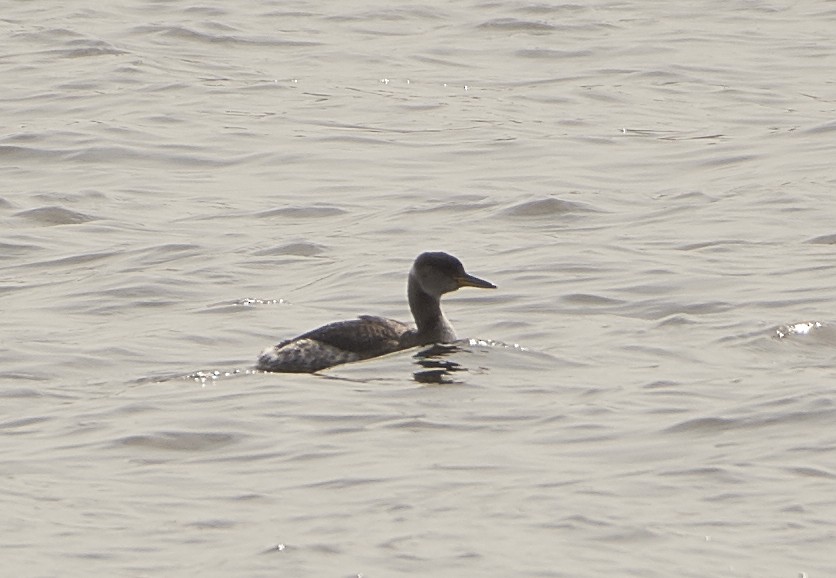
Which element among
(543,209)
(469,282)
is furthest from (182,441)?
(543,209)

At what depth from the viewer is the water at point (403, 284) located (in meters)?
9.50

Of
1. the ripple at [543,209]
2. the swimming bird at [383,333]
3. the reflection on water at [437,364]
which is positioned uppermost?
the swimming bird at [383,333]


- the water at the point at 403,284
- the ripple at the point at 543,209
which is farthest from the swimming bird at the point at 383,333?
the ripple at the point at 543,209

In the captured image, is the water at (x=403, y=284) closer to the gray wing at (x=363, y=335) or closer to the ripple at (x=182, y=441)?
the ripple at (x=182, y=441)

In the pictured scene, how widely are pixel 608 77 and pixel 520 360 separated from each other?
11.5 m

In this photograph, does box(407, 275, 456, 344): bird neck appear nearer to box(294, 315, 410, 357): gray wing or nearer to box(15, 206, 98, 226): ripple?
box(294, 315, 410, 357): gray wing

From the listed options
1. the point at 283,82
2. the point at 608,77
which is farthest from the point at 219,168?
the point at 608,77

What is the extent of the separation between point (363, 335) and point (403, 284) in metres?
2.71

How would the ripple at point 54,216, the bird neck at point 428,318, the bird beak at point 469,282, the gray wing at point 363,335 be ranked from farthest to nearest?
the ripple at point 54,216
the bird beak at point 469,282
the bird neck at point 428,318
the gray wing at point 363,335

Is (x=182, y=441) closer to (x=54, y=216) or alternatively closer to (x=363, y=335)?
(x=363, y=335)

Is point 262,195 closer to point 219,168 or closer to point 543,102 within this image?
point 219,168

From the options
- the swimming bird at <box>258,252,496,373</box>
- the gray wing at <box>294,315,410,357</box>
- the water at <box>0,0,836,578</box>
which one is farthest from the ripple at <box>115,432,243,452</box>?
the gray wing at <box>294,315,410,357</box>

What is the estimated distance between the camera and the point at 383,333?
12844mm

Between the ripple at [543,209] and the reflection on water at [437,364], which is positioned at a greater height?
the reflection on water at [437,364]
